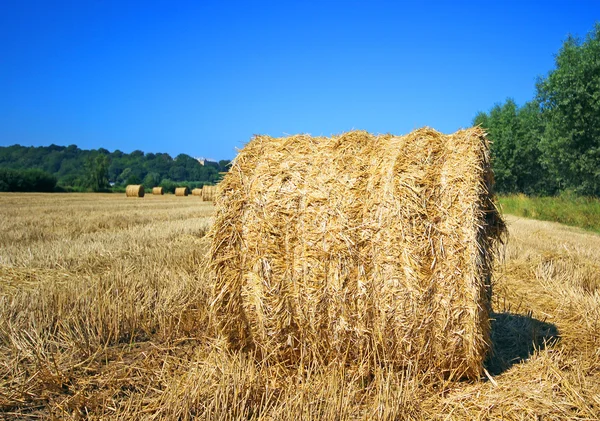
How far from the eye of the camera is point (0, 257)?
22.1ft

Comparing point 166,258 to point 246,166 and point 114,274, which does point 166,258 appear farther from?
point 246,166

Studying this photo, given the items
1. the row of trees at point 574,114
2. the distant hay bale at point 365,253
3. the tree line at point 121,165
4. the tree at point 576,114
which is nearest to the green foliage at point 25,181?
the tree line at point 121,165

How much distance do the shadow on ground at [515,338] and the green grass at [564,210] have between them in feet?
40.6

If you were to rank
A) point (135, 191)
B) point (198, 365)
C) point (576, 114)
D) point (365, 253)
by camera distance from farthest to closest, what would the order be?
point (135, 191), point (576, 114), point (198, 365), point (365, 253)

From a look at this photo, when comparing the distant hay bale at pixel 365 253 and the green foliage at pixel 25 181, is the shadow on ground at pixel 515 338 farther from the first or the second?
the green foliage at pixel 25 181

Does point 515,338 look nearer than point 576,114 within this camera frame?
Yes

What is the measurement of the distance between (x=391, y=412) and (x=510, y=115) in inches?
1648

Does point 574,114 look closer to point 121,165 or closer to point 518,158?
point 518,158

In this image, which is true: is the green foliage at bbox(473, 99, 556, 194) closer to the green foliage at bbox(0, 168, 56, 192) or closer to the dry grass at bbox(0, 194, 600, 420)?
the dry grass at bbox(0, 194, 600, 420)

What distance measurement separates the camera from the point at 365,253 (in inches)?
148

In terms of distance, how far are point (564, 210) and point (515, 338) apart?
15484 mm

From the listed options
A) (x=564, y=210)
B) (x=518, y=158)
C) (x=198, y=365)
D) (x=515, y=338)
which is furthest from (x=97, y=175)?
(x=515, y=338)

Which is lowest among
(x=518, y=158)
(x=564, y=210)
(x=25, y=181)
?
(x=564, y=210)

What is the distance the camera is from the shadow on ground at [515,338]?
426 cm
